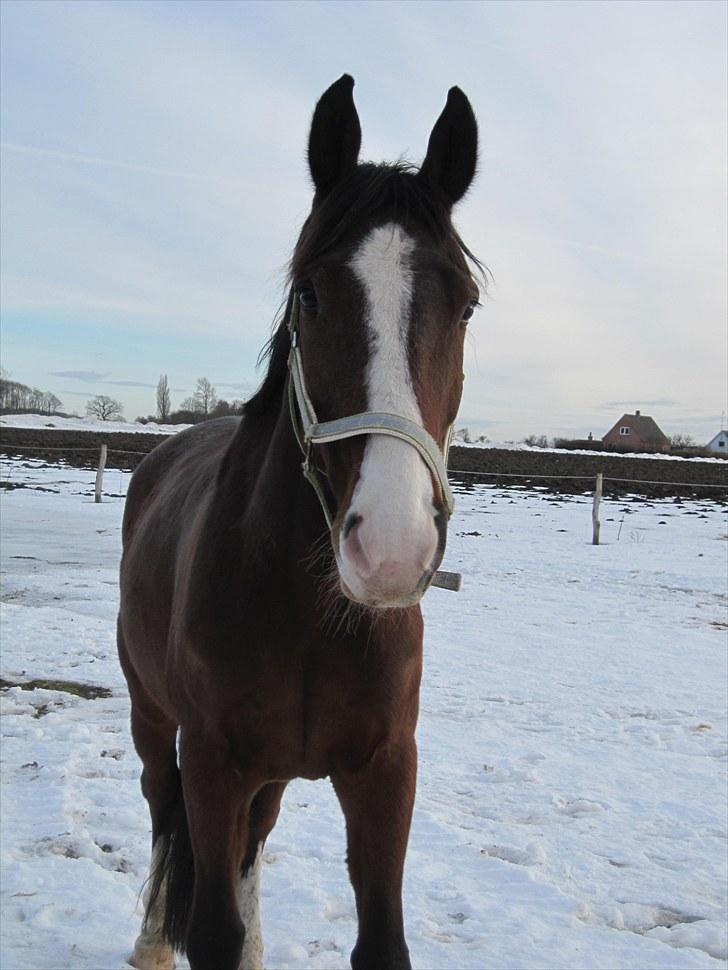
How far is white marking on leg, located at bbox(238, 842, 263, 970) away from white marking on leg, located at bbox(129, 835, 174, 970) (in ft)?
0.97

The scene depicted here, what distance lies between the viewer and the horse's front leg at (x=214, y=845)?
1.99 meters

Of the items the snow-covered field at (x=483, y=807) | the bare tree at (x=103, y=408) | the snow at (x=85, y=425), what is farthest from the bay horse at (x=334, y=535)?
the bare tree at (x=103, y=408)

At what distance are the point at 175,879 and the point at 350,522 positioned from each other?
185cm

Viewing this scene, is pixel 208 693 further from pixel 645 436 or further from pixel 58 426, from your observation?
pixel 645 436

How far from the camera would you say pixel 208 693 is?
77.5 inches

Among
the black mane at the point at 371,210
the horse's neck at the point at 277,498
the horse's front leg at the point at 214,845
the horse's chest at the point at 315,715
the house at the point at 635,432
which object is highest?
the house at the point at 635,432

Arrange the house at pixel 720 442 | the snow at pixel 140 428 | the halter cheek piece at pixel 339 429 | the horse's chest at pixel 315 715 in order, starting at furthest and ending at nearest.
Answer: the house at pixel 720 442 < the snow at pixel 140 428 < the horse's chest at pixel 315 715 < the halter cheek piece at pixel 339 429

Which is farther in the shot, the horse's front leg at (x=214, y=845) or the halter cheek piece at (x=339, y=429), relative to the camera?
the horse's front leg at (x=214, y=845)

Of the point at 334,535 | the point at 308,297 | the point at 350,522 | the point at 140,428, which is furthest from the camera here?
the point at 140,428

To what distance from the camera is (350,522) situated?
138cm

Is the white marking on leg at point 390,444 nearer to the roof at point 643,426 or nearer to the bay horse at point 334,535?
the bay horse at point 334,535

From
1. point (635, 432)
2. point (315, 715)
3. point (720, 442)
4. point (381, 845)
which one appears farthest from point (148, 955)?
point (720, 442)

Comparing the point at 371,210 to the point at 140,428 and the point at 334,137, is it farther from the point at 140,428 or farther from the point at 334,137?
the point at 140,428

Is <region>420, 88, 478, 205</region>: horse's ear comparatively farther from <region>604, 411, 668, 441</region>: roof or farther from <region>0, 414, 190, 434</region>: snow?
<region>604, 411, 668, 441</region>: roof
